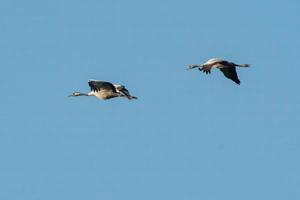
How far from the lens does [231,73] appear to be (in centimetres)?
7031

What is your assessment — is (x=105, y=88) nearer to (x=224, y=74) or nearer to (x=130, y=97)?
(x=130, y=97)

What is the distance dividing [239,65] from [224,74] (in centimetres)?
106

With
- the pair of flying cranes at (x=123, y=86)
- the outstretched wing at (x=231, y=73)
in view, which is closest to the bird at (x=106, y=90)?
the pair of flying cranes at (x=123, y=86)

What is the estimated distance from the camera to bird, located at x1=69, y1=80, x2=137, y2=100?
6581 centimetres

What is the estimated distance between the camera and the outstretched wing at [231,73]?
70188mm

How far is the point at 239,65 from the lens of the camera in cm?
6969

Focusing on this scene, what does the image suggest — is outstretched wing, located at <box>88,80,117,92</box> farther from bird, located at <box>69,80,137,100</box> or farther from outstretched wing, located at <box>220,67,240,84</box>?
outstretched wing, located at <box>220,67,240,84</box>

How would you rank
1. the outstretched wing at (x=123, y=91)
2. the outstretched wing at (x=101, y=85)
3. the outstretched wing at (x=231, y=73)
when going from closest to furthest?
1. the outstretched wing at (x=101, y=85)
2. the outstretched wing at (x=123, y=91)
3. the outstretched wing at (x=231, y=73)

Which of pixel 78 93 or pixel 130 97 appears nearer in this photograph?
pixel 130 97

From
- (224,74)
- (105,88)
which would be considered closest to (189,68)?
(224,74)

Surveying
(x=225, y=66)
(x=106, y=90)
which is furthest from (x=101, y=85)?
(x=225, y=66)

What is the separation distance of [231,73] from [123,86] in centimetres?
552

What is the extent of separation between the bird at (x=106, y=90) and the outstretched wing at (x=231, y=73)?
5.22 meters

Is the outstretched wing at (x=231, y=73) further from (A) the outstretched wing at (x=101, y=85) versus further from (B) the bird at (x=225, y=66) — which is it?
(A) the outstretched wing at (x=101, y=85)
